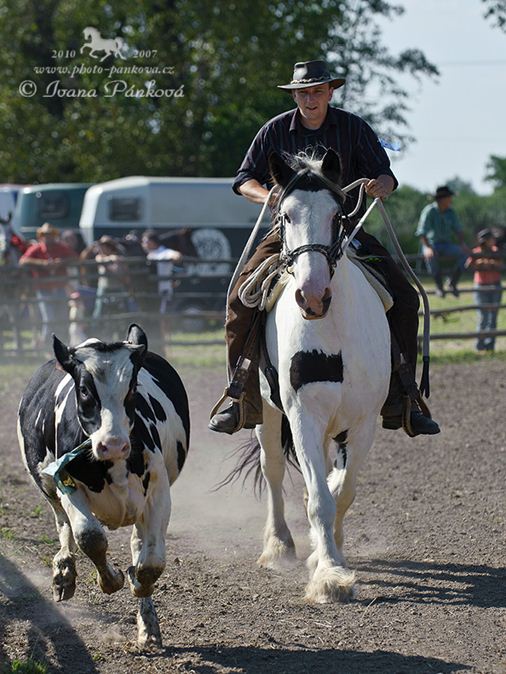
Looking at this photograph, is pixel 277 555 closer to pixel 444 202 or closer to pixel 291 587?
pixel 291 587

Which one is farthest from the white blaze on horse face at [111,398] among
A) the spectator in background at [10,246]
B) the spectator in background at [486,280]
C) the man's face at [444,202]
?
the spectator in background at [10,246]

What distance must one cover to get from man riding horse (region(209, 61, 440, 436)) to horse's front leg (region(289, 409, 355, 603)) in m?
0.64

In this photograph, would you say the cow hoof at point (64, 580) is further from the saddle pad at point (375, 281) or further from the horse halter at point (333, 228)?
the saddle pad at point (375, 281)

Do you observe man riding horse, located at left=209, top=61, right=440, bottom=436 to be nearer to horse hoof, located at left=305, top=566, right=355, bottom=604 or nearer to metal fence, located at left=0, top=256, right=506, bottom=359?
horse hoof, located at left=305, top=566, right=355, bottom=604

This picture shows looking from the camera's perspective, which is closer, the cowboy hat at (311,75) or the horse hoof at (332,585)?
the horse hoof at (332,585)

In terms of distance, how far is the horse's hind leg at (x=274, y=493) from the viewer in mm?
6527

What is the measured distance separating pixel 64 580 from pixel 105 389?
2.94 feet

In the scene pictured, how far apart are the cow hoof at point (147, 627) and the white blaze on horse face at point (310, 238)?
143 centimetres

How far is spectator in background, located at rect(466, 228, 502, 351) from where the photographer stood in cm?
1681

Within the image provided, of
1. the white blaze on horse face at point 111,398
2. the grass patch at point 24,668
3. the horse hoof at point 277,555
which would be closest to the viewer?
the grass patch at point 24,668

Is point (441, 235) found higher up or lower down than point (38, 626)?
higher up

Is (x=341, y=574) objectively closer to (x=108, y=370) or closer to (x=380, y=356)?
(x=380, y=356)

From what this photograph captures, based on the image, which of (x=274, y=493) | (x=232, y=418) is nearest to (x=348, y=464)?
(x=232, y=418)

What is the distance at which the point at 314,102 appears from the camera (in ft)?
20.5
